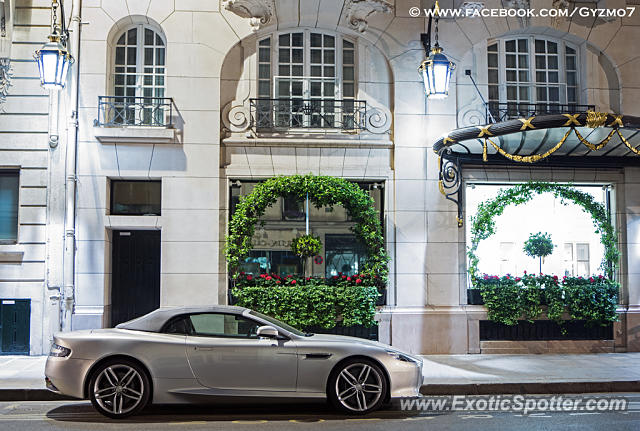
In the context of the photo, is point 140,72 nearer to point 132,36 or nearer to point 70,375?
point 132,36

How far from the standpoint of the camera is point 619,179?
14289 mm

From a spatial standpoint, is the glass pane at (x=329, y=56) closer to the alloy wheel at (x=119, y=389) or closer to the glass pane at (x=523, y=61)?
the glass pane at (x=523, y=61)

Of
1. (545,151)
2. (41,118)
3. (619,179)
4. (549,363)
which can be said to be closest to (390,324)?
(549,363)

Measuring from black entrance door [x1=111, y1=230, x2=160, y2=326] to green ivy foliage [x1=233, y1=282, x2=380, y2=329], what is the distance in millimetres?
1937

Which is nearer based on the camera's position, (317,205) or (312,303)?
(312,303)

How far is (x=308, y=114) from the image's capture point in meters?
14.0

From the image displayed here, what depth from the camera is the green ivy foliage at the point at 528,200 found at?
1390 cm

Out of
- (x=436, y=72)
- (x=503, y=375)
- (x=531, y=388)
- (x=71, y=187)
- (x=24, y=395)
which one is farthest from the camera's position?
(x=71, y=187)

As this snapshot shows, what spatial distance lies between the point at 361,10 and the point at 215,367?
29.5 feet

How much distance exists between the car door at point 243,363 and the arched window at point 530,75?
849cm

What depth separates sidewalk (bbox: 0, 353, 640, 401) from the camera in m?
9.96

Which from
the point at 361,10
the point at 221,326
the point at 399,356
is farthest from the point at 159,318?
the point at 361,10

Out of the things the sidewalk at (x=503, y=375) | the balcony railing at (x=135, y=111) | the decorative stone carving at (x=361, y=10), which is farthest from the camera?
the decorative stone carving at (x=361, y=10)

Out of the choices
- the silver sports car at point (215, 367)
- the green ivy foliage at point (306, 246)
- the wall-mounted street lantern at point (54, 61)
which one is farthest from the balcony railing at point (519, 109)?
the wall-mounted street lantern at point (54, 61)
